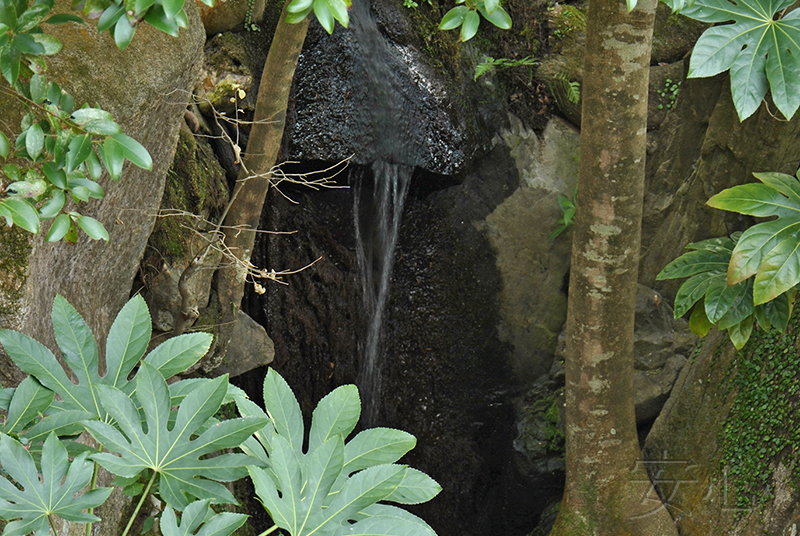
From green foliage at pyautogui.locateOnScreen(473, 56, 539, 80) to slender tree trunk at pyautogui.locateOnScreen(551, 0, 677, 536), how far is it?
209cm

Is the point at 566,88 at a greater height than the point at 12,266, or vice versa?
the point at 566,88

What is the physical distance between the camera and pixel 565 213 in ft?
16.0

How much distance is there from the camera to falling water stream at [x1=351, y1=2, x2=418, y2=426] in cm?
432

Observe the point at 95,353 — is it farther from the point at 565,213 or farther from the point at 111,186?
the point at 565,213

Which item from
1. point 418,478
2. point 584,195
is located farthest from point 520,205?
point 418,478

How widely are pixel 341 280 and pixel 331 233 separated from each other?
345mm

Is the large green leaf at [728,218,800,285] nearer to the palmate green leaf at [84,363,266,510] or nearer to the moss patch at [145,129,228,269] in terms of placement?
the palmate green leaf at [84,363,266,510]

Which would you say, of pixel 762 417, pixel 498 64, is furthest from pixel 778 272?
pixel 498 64

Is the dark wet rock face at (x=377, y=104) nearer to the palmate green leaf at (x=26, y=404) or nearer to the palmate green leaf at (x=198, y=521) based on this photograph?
the palmate green leaf at (x=26, y=404)

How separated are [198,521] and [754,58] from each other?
102 inches

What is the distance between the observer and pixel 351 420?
3.61ft

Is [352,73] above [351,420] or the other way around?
above

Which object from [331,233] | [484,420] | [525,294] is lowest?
[484,420]

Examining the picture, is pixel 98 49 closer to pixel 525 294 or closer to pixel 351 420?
pixel 351 420
